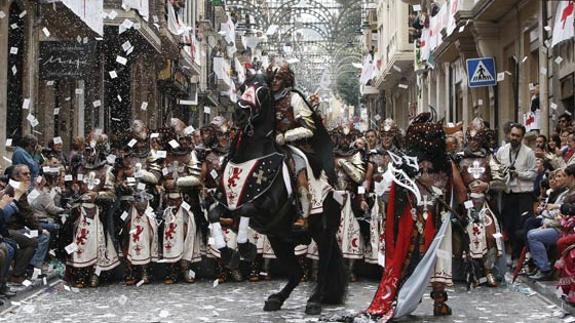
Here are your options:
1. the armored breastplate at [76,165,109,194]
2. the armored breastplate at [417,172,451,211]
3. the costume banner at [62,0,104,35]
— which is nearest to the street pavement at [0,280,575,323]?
the armored breastplate at [417,172,451,211]

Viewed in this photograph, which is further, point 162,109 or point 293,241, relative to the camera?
point 162,109

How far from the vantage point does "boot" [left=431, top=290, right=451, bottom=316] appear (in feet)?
31.5

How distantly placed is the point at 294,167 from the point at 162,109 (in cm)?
3009

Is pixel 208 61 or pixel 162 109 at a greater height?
pixel 208 61

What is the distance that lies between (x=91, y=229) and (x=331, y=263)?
4090 millimetres

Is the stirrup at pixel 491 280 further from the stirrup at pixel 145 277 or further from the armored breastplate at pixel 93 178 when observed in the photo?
the armored breastplate at pixel 93 178

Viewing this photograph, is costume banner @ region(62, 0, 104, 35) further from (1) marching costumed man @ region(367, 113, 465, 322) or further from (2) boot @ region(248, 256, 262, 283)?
(1) marching costumed man @ region(367, 113, 465, 322)

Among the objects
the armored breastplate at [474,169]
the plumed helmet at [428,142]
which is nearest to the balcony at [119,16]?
the armored breastplate at [474,169]

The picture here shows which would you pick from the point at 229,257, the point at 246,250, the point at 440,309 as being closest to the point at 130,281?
the point at 229,257

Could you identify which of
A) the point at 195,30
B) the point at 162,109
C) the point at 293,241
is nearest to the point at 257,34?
the point at 195,30

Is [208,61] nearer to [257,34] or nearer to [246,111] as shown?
[257,34]

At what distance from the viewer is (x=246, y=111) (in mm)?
9680

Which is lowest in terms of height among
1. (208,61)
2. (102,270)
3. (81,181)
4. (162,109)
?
(102,270)

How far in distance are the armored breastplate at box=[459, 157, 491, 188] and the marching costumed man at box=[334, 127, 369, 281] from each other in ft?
4.72
